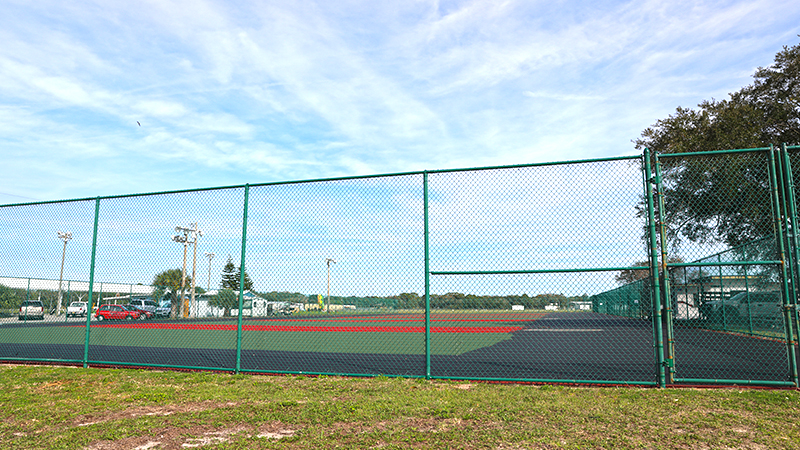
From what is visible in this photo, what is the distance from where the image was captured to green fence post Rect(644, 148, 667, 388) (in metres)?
6.06

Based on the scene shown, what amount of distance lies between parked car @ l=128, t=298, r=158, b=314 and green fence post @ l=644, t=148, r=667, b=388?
15461 mm

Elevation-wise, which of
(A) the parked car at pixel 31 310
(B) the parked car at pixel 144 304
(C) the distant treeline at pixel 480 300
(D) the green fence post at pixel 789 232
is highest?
(D) the green fence post at pixel 789 232

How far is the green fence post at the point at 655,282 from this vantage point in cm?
606

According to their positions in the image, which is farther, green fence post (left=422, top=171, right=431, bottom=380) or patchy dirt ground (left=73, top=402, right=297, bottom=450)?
green fence post (left=422, top=171, right=431, bottom=380)

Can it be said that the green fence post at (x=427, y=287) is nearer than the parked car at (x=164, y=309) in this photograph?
Yes

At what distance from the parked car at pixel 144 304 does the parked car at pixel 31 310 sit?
3.62m

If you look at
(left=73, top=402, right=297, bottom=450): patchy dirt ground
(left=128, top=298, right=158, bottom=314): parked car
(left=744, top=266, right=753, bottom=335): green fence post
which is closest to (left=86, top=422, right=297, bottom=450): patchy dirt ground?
(left=73, top=402, right=297, bottom=450): patchy dirt ground

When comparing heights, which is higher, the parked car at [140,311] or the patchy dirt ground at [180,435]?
the parked car at [140,311]

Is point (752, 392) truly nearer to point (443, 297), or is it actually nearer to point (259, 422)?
point (443, 297)

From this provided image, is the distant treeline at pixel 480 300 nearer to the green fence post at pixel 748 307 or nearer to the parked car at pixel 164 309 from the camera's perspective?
the green fence post at pixel 748 307

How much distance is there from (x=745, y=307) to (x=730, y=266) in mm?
4606

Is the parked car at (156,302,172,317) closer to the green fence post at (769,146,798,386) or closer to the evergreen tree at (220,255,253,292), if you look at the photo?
the evergreen tree at (220,255,253,292)

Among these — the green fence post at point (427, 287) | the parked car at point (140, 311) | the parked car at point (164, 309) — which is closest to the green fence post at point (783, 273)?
the green fence post at point (427, 287)

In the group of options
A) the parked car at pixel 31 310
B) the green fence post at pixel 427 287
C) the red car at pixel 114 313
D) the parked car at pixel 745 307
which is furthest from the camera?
the red car at pixel 114 313
